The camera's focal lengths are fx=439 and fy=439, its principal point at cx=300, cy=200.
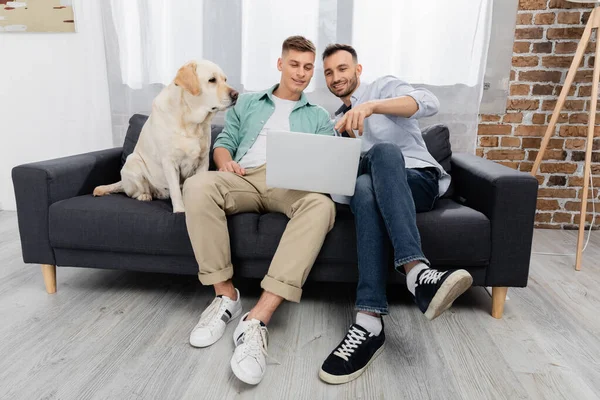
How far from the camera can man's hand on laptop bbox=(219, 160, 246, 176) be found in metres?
1.70

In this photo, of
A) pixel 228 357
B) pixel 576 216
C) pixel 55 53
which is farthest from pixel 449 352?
pixel 55 53

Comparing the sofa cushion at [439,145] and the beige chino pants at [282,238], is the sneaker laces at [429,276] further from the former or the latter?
the sofa cushion at [439,145]

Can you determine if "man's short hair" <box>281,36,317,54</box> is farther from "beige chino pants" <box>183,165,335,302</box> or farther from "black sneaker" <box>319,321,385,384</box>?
"black sneaker" <box>319,321,385,384</box>

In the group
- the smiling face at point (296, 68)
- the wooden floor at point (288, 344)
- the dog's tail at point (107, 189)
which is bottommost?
the wooden floor at point (288, 344)

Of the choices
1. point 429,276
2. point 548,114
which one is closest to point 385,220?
point 429,276

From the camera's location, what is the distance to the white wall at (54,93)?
269 cm

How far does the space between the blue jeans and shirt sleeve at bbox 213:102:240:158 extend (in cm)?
68

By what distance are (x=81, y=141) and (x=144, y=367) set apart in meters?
2.05

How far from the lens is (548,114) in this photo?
8.43 ft

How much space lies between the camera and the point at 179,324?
1.51 m

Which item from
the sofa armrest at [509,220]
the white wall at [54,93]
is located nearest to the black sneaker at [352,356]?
the sofa armrest at [509,220]

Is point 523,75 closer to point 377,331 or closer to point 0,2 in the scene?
point 377,331

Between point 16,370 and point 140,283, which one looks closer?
point 16,370

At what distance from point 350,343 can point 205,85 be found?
108 centimetres
